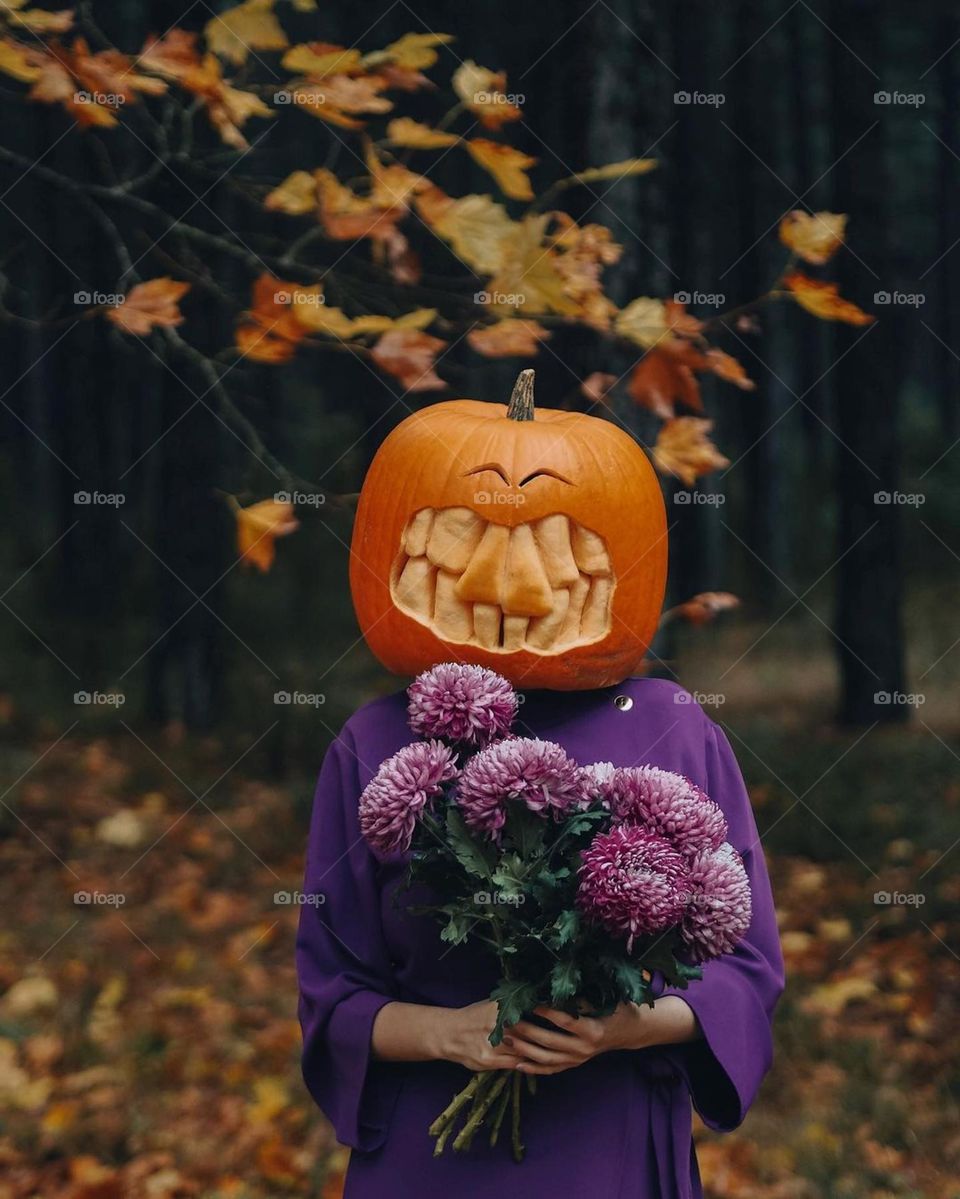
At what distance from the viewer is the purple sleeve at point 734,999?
7.18 ft

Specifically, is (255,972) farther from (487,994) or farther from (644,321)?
(487,994)

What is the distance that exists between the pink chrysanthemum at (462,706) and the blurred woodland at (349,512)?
1.16 metres

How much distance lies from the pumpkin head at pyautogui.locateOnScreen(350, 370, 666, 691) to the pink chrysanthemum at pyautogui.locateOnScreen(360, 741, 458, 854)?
0.31 meters

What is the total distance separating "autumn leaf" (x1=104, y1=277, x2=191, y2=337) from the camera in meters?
3.29

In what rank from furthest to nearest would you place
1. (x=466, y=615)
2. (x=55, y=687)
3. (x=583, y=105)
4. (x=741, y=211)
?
(x=741, y=211) < (x=55, y=687) < (x=583, y=105) < (x=466, y=615)

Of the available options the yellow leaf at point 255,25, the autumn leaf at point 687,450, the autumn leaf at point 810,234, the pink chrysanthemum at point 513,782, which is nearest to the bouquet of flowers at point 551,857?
the pink chrysanthemum at point 513,782

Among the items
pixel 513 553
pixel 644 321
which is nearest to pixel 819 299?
pixel 644 321

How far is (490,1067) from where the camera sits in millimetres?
2092

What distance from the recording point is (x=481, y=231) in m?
3.37

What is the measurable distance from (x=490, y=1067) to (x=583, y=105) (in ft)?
11.5

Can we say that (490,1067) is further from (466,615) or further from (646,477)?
(646,477)

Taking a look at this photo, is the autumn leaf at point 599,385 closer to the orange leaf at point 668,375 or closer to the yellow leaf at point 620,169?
the orange leaf at point 668,375

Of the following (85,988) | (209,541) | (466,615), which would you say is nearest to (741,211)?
(209,541)

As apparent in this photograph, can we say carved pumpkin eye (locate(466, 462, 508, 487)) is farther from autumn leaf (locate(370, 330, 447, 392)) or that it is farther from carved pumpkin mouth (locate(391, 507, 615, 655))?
autumn leaf (locate(370, 330, 447, 392))
